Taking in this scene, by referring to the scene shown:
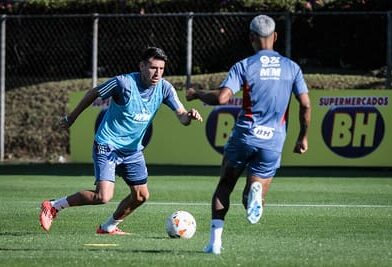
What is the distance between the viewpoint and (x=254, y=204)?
9281mm

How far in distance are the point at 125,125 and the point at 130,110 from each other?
0.59 ft

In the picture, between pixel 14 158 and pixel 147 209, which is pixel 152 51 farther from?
pixel 14 158

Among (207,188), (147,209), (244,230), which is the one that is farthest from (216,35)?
(244,230)

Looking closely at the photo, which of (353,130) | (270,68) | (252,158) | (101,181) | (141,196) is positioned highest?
(270,68)

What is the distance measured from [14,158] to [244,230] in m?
14.8

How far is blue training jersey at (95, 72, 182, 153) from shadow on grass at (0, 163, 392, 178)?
9.81 meters

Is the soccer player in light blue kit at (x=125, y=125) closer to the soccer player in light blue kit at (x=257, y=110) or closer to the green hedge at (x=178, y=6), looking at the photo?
the soccer player in light blue kit at (x=257, y=110)

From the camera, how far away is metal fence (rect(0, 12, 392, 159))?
25156mm

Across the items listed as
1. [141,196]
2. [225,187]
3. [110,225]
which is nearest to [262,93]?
[225,187]

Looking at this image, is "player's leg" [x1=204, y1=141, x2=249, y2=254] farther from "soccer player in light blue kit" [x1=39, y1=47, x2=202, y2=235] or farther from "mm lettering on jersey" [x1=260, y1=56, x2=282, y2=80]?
"soccer player in light blue kit" [x1=39, y1=47, x2=202, y2=235]

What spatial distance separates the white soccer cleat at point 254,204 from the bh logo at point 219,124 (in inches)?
524

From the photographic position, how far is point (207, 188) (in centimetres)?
1806

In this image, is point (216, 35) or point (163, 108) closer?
point (163, 108)

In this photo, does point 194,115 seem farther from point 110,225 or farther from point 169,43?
point 169,43
